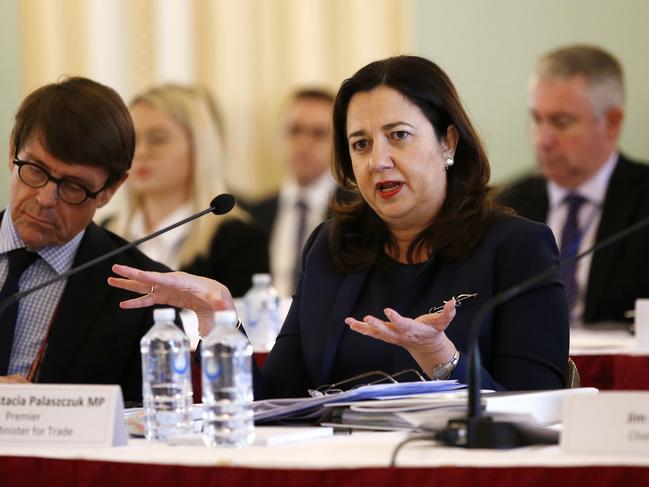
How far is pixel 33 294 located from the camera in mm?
2840

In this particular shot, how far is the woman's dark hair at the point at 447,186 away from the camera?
270 centimetres

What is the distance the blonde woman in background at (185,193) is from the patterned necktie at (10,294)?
3.13 meters

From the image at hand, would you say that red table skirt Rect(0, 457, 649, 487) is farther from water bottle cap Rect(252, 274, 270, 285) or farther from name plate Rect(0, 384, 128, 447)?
water bottle cap Rect(252, 274, 270, 285)

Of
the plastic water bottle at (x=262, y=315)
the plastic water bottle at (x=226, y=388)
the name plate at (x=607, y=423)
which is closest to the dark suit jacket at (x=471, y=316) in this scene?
the plastic water bottle at (x=226, y=388)

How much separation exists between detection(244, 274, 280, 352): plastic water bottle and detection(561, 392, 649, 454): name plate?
2623 millimetres

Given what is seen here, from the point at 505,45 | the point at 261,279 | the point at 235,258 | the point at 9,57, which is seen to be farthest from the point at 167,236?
the point at 261,279

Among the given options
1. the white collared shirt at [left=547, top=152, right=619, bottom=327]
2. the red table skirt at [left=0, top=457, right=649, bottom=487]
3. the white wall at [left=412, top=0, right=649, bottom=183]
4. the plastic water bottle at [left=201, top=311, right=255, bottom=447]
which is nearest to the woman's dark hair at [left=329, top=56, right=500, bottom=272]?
the plastic water bottle at [left=201, top=311, right=255, bottom=447]

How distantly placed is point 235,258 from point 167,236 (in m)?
0.75

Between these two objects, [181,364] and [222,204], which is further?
[222,204]

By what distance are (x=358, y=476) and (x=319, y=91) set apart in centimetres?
594

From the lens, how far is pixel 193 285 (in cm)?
219

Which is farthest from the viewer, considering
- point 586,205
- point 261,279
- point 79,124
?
point 586,205

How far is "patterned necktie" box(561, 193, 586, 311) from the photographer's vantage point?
5324 mm

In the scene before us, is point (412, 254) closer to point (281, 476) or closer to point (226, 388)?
point (226, 388)
